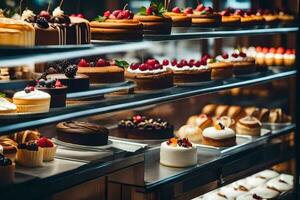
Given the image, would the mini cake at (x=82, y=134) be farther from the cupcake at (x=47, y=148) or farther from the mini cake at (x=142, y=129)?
the mini cake at (x=142, y=129)

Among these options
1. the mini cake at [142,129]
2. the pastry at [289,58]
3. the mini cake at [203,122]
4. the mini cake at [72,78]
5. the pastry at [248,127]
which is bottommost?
the pastry at [248,127]

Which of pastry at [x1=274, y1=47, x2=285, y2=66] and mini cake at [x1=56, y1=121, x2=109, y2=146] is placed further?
pastry at [x1=274, y1=47, x2=285, y2=66]

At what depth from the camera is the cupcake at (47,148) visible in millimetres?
3811

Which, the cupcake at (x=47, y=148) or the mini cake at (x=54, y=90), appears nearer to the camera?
the mini cake at (x=54, y=90)

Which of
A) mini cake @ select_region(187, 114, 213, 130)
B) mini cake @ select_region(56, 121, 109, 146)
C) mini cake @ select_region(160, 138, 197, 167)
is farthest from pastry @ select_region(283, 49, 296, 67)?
mini cake @ select_region(56, 121, 109, 146)

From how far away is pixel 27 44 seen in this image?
10.9ft

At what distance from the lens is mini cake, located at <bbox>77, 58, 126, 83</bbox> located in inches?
164

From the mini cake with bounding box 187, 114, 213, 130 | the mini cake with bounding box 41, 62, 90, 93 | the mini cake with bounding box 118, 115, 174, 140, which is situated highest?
the mini cake with bounding box 41, 62, 90, 93

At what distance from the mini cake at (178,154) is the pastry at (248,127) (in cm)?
111

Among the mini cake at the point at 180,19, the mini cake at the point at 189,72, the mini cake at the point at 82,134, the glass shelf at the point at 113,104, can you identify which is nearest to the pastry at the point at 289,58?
the glass shelf at the point at 113,104

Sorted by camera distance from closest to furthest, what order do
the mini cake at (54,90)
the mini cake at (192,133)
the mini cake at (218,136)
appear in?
1. the mini cake at (54,90)
2. the mini cake at (218,136)
3. the mini cake at (192,133)

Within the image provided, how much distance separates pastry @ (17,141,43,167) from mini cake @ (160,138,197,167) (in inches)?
46.7

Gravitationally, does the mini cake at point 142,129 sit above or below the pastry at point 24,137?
below

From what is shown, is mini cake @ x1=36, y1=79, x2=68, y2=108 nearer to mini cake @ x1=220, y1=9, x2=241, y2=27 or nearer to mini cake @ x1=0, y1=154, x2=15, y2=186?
mini cake @ x1=0, y1=154, x2=15, y2=186
